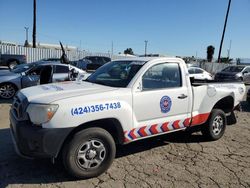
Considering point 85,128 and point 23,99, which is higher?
point 23,99

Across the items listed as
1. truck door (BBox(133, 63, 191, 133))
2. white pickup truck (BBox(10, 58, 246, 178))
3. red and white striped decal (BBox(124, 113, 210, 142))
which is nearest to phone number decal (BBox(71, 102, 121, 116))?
white pickup truck (BBox(10, 58, 246, 178))

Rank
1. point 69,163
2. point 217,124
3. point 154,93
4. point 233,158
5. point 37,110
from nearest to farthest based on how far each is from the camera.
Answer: point 37,110, point 69,163, point 154,93, point 233,158, point 217,124

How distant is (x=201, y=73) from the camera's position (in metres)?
17.6

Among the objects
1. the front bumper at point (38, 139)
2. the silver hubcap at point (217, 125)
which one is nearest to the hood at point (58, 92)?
the front bumper at point (38, 139)

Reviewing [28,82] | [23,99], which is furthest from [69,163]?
[28,82]

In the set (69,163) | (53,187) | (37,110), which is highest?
(37,110)

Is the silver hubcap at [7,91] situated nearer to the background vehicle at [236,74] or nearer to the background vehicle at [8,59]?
the background vehicle at [8,59]

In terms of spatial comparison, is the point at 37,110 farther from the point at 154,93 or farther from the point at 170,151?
the point at 170,151

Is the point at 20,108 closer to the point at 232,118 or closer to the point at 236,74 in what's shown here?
the point at 232,118

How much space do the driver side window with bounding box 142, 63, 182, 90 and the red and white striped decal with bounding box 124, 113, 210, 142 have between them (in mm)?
636

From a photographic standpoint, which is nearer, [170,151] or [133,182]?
[133,182]

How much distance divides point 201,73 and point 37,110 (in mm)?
15697

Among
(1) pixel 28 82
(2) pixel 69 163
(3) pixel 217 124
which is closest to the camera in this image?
(2) pixel 69 163

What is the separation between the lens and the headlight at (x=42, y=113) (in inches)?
127
